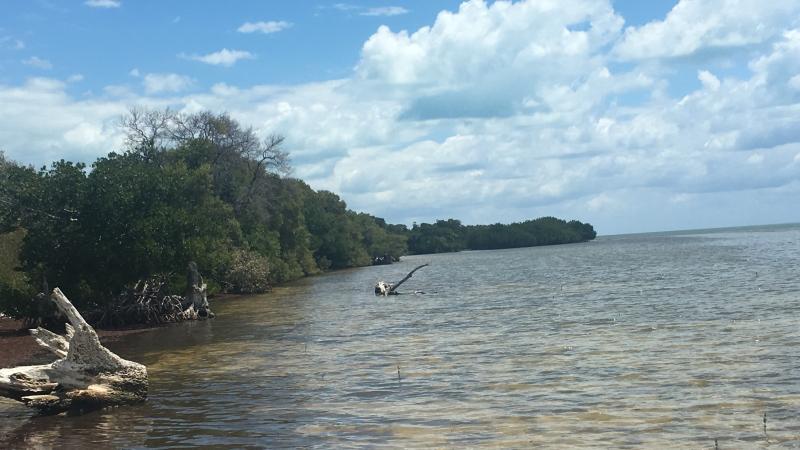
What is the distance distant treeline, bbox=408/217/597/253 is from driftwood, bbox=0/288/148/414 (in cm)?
16299

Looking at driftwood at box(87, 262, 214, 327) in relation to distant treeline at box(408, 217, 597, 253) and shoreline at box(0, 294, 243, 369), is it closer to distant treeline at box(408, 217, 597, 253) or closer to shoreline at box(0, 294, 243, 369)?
shoreline at box(0, 294, 243, 369)

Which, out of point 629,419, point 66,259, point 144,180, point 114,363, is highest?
point 144,180

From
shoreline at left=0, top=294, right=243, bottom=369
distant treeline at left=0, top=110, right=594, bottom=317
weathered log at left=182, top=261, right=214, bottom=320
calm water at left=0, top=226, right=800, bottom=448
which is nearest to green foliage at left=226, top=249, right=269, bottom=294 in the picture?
distant treeline at left=0, top=110, right=594, bottom=317

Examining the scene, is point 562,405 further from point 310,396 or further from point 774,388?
point 310,396

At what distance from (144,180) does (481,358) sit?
21288 mm

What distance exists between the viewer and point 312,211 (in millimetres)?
97500

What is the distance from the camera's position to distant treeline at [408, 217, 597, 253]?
180 m

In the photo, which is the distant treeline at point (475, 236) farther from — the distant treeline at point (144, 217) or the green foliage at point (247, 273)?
the green foliage at point (247, 273)

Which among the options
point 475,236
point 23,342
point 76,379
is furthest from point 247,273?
point 475,236

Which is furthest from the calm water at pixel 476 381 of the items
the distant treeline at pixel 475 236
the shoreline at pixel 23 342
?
the distant treeline at pixel 475 236

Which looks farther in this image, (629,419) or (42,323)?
(42,323)

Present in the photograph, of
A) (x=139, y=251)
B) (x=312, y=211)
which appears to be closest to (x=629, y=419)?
(x=139, y=251)

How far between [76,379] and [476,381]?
8713mm

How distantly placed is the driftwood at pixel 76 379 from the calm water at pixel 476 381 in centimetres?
43
